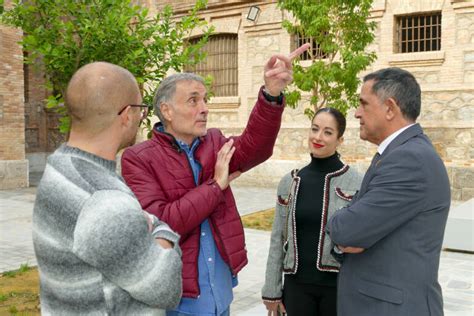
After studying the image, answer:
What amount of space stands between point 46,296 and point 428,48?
42.9ft

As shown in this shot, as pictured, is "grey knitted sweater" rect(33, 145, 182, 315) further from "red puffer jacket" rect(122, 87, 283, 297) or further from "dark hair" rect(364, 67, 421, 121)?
"dark hair" rect(364, 67, 421, 121)

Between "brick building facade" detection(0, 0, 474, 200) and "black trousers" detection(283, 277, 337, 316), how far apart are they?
34.3 ft

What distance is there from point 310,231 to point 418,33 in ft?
38.0

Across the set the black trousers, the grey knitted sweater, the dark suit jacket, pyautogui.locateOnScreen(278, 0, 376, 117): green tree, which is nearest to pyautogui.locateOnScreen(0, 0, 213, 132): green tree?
the black trousers

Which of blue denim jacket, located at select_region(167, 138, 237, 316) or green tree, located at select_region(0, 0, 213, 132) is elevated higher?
green tree, located at select_region(0, 0, 213, 132)

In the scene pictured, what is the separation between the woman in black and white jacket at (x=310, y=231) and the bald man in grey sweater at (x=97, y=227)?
156 centimetres

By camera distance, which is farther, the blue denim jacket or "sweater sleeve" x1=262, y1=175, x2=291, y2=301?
"sweater sleeve" x1=262, y1=175, x2=291, y2=301

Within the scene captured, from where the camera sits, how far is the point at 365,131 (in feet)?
8.29

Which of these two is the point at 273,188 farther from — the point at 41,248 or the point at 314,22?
the point at 41,248

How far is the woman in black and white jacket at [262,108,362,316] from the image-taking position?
125 inches

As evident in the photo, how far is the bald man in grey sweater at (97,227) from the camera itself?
1.59 meters

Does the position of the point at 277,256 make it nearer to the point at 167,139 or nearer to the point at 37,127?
the point at 167,139

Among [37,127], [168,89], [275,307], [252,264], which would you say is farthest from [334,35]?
[37,127]

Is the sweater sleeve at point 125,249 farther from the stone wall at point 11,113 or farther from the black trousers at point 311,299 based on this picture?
the stone wall at point 11,113
